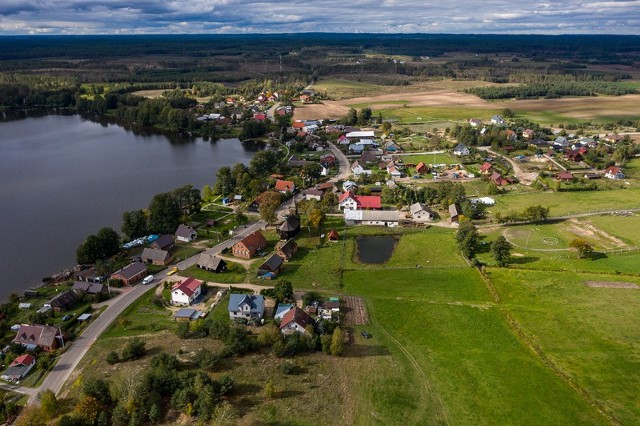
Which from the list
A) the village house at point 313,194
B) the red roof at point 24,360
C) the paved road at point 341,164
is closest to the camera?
the red roof at point 24,360

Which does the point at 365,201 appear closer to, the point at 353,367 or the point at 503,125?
the point at 353,367

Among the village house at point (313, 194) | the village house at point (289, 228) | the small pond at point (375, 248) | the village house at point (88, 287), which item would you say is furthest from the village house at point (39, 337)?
the village house at point (313, 194)

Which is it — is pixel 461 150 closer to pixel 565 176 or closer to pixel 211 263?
pixel 565 176

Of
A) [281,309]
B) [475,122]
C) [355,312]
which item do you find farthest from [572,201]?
[475,122]

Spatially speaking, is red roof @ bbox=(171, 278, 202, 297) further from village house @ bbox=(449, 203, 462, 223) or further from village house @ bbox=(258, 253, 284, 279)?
village house @ bbox=(449, 203, 462, 223)

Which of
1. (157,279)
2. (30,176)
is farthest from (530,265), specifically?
(30,176)

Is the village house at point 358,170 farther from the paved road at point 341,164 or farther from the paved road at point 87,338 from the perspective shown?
the paved road at point 87,338
